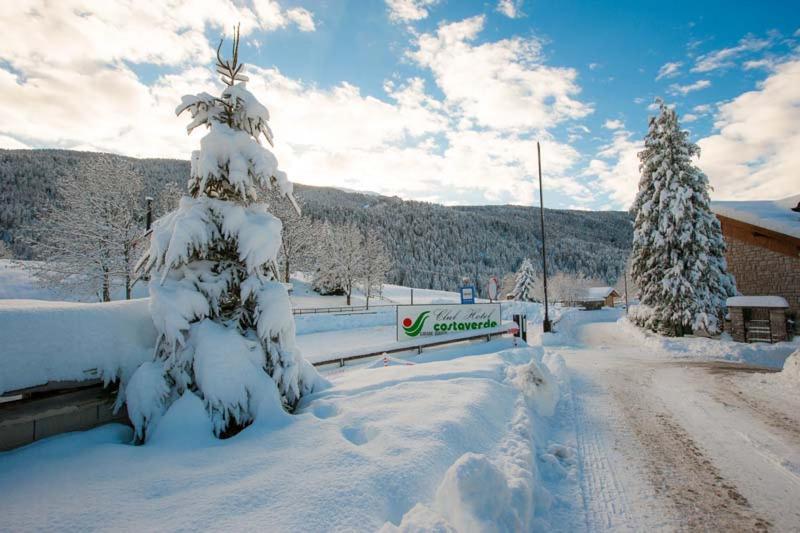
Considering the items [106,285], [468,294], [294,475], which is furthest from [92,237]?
[294,475]

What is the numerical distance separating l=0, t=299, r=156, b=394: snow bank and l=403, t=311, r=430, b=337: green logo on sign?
1053cm

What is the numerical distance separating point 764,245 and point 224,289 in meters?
26.9

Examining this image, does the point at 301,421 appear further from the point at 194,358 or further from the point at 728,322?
the point at 728,322

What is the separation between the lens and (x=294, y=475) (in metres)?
3.74

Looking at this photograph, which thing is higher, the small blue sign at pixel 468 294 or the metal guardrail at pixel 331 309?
the small blue sign at pixel 468 294

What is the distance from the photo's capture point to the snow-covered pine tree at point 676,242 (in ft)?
64.5

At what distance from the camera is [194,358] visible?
505cm

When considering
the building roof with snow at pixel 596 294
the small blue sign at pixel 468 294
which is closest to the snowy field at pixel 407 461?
the small blue sign at pixel 468 294

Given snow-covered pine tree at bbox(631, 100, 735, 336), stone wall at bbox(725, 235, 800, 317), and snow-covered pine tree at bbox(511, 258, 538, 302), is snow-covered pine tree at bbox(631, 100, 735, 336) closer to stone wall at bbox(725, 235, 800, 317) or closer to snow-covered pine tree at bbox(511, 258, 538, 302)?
stone wall at bbox(725, 235, 800, 317)

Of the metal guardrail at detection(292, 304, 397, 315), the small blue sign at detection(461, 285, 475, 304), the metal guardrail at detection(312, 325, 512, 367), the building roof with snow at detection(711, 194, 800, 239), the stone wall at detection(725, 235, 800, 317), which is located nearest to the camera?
the metal guardrail at detection(312, 325, 512, 367)

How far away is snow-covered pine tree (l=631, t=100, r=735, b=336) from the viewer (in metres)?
19.7

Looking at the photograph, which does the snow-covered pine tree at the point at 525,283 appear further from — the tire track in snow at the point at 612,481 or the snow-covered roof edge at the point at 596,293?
the tire track in snow at the point at 612,481

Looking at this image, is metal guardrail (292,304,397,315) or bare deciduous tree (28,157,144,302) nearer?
bare deciduous tree (28,157,144,302)

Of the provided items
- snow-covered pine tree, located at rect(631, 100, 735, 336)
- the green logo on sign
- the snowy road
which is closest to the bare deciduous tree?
the green logo on sign
